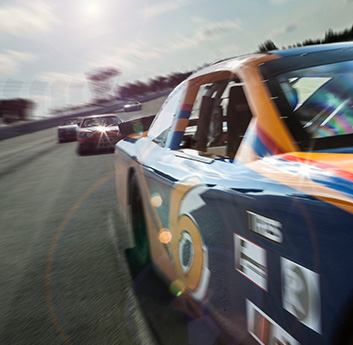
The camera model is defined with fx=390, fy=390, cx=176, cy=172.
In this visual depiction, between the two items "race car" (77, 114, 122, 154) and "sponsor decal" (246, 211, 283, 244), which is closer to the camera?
"sponsor decal" (246, 211, 283, 244)

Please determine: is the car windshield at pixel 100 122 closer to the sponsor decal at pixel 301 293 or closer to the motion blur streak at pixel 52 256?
the motion blur streak at pixel 52 256

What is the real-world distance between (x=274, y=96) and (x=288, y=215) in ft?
2.47

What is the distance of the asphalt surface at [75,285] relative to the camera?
7.80 ft

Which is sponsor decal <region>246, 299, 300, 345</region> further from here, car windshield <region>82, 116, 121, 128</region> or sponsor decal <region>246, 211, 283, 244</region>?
car windshield <region>82, 116, 121, 128</region>

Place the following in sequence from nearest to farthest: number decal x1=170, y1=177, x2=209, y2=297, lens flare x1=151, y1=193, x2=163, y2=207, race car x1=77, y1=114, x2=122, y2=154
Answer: number decal x1=170, y1=177, x2=209, y2=297, lens flare x1=151, y1=193, x2=163, y2=207, race car x1=77, y1=114, x2=122, y2=154

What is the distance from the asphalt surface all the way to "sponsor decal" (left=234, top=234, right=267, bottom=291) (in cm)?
87

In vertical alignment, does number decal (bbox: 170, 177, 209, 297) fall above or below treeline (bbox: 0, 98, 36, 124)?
above

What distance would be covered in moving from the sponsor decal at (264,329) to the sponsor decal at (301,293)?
92 millimetres

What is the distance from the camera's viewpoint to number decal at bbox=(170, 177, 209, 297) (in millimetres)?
1886

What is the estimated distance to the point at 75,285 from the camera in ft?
10.1

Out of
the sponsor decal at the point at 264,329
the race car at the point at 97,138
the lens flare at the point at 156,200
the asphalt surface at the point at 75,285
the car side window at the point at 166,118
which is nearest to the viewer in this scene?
the sponsor decal at the point at 264,329

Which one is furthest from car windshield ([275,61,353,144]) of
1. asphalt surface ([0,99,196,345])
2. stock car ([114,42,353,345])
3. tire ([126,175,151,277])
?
tire ([126,175,151,277])

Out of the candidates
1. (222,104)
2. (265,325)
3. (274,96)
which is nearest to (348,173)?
(265,325)

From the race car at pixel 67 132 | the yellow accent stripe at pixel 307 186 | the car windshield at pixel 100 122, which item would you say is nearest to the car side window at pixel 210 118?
the yellow accent stripe at pixel 307 186
